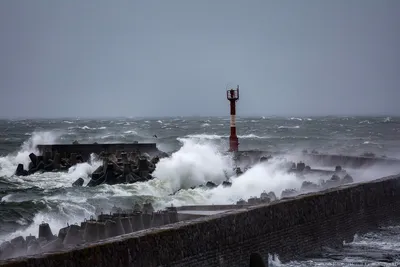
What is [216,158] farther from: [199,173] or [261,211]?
[261,211]

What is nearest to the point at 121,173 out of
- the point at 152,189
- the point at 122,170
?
the point at 122,170

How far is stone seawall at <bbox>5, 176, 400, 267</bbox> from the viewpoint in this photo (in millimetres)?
7516

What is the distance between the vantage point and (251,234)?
940cm

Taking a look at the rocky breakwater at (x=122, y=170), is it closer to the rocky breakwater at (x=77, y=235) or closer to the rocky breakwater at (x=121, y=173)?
the rocky breakwater at (x=121, y=173)

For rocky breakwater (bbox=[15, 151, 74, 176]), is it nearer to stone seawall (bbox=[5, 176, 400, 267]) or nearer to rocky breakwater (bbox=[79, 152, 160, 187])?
rocky breakwater (bbox=[79, 152, 160, 187])

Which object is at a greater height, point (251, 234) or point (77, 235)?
point (251, 234)

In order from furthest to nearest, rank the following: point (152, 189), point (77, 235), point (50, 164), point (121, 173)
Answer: point (50, 164) < point (121, 173) < point (152, 189) < point (77, 235)

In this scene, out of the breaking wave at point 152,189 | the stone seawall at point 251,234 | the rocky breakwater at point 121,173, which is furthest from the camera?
the rocky breakwater at point 121,173

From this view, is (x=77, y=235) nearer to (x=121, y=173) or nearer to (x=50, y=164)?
(x=121, y=173)

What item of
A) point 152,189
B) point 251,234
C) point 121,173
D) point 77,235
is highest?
point 251,234

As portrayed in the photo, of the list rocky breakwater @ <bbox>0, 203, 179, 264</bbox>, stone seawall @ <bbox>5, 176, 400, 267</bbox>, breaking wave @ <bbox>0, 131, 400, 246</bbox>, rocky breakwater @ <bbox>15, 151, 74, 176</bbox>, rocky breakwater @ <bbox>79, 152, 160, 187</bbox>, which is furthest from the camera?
rocky breakwater @ <bbox>15, 151, 74, 176</bbox>

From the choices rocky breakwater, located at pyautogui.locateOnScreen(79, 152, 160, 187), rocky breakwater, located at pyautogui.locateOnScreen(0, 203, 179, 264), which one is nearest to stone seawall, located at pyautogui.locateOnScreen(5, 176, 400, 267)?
rocky breakwater, located at pyautogui.locateOnScreen(0, 203, 179, 264)

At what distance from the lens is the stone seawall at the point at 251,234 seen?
7516 millimetres

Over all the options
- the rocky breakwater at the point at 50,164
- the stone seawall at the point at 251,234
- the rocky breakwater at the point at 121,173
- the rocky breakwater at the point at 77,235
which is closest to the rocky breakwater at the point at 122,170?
the rocky breakwater at the point at 121,173
